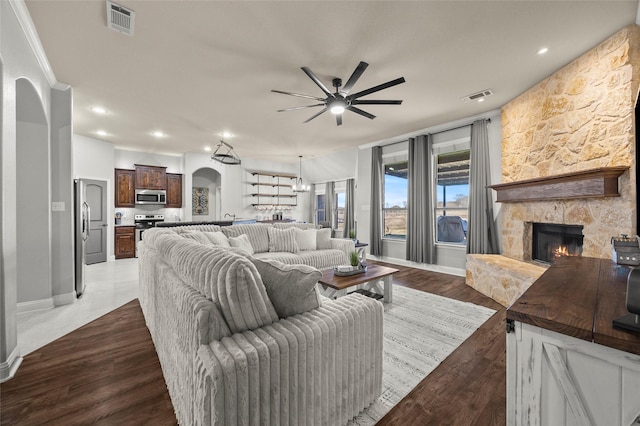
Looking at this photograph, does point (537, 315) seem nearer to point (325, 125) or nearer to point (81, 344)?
point (81, 344)

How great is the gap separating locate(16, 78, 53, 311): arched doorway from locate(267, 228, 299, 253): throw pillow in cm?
290

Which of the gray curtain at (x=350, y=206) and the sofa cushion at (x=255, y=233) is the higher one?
the gray curtain at (x=350, y=206)

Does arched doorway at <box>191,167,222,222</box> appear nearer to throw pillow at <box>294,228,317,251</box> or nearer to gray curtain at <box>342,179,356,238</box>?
gray curtain at <box>342,179,356,238</box>

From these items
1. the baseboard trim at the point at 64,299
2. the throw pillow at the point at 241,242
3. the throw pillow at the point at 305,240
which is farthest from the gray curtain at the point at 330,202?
the baseboard trim at the point at 64,299

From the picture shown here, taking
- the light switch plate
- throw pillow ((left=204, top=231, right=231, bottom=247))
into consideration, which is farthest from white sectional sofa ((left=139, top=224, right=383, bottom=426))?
the light switch plate

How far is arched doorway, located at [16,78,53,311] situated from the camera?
3.08 metres

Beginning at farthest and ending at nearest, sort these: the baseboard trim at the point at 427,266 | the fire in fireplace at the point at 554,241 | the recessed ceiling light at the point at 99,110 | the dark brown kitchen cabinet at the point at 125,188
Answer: the dark brown kitchen cabinet at the point at 125,188
the baseboard trim at the point at 427,266
the recessed ceiling light at the point at 99,110
the fire in fireplace at the point at 554,241

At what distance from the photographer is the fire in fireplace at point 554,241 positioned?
320cm

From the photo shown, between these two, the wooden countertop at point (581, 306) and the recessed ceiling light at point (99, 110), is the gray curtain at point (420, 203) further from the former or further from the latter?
the recessed ceiling light at point (99, 110)

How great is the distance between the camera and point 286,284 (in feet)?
4.52

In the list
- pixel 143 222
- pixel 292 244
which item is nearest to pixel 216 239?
pixel 292 244

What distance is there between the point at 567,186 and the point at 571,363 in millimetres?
3023

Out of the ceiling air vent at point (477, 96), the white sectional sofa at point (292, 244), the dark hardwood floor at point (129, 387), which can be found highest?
the ceiling air vent at point (477, 96)

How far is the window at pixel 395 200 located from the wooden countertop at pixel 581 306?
465 cm
